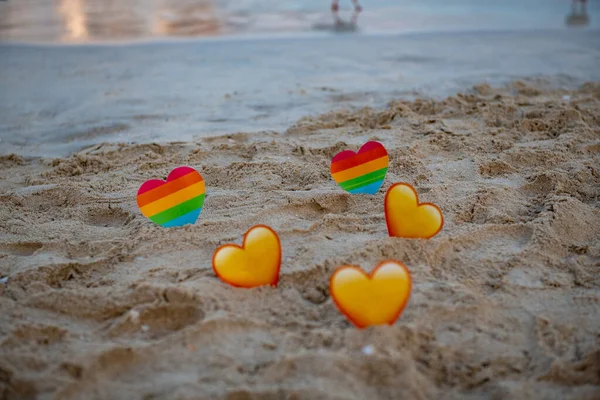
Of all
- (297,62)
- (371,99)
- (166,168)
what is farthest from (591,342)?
(297,62)

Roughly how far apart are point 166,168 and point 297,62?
2667 millimetres

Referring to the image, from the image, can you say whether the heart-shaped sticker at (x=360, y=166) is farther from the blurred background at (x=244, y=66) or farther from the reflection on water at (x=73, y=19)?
the reflection on water at (x=73, y=19)

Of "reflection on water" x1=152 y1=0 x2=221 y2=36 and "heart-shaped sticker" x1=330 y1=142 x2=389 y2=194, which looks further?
"reflection on water" x1=152 y1=0 x2=221 y2=36

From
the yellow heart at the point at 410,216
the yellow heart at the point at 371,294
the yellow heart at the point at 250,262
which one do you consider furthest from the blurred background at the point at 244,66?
the yellow heart at the point at 371,294

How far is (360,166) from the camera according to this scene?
2453 millimetres

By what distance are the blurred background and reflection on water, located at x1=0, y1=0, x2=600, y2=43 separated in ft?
0.13

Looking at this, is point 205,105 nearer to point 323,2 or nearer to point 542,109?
point 542,109

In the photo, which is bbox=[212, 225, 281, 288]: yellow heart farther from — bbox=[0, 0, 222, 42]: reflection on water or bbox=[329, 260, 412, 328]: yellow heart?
bbox=[0, 0, 222, 42]: reflection on water

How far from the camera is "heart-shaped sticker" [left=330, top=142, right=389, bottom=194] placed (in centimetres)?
246

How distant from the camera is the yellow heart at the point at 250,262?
6.04ft

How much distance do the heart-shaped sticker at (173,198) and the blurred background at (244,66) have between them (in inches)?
49.1

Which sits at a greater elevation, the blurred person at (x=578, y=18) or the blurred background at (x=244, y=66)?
the blurred person at (x=578, y=18)

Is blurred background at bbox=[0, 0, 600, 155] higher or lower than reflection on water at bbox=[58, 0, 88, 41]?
lower

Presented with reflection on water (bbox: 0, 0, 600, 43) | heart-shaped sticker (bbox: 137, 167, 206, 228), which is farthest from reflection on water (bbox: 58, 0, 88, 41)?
heart-shaped sticker (bbox: 137, 167, 206, 228)
